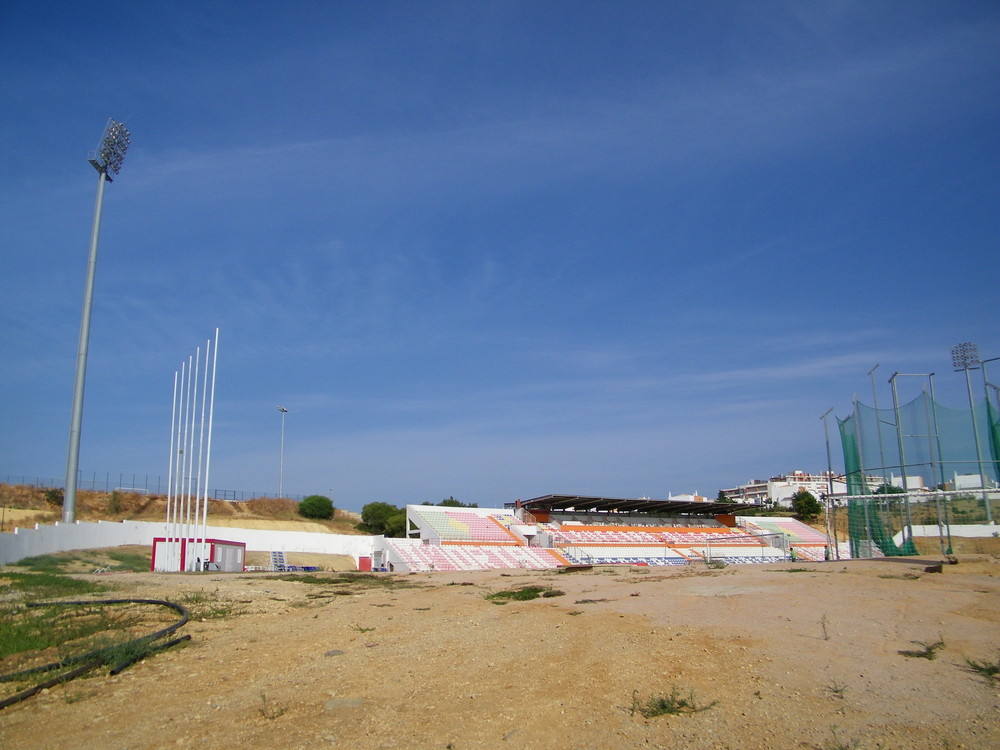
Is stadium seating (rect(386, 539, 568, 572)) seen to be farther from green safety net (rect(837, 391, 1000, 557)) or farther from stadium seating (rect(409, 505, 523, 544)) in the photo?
green safety net (rect(837, 391, 1000, 557))

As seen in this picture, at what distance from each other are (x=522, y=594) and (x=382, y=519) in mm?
54224

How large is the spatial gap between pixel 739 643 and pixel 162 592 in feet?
42.9

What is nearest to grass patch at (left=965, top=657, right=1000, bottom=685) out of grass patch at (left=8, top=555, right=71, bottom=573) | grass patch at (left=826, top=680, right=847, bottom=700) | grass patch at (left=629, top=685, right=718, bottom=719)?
grass patch at (left=826, top=680, right=847, bottom=700)

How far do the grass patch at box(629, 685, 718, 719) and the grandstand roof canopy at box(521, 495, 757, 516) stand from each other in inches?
1856

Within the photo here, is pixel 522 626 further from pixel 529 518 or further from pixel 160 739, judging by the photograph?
pixel 529 518

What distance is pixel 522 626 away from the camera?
35.9ft

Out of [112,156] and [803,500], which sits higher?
[112,156]

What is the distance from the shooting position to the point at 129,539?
127 feet

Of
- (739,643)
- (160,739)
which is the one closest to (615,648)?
(739,643)

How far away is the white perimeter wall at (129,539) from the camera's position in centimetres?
2855

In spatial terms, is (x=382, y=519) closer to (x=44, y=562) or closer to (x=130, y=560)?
(x=130, y=560)

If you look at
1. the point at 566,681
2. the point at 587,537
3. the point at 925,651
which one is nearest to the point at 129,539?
the point at 587,537

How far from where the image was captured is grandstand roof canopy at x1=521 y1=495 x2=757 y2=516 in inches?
2172

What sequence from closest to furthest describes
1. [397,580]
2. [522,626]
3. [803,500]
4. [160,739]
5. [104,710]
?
[160,739], [104,710], [522,626], [397,580], [803,500]
